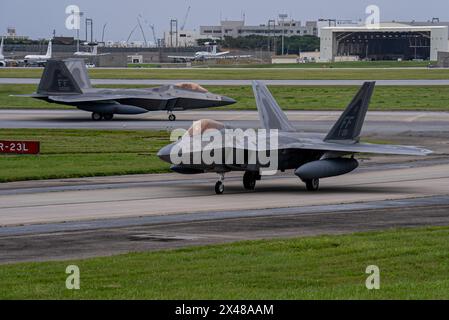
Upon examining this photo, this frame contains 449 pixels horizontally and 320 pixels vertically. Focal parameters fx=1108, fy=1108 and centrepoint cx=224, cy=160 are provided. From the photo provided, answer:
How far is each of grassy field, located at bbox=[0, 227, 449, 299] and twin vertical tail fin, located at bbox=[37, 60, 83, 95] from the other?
46436mm

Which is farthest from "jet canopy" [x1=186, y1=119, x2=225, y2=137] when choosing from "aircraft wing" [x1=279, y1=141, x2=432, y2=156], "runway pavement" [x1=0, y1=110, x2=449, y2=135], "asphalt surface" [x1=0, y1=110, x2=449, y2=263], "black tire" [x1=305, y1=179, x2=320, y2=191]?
"runway pavement" [x1=0, y1=110, x2=449, y2=135]

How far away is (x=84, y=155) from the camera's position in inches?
1752

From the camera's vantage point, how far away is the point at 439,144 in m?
51.4

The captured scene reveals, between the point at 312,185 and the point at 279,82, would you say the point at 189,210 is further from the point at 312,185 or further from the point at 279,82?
the point at 279,82

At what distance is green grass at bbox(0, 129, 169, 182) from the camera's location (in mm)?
38781

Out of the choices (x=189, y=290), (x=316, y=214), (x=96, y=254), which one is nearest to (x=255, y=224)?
(x=316, y=214)

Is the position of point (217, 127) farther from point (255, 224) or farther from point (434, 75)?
point (434, 75)

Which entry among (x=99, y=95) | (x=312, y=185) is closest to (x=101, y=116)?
(x=99, y=95)

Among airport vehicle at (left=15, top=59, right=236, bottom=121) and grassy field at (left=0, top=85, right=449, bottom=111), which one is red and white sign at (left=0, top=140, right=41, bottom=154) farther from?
grassy field at (left=0, top=85, right=449, bottom=111)

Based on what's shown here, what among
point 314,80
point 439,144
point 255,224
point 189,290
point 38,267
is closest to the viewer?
point 189,290

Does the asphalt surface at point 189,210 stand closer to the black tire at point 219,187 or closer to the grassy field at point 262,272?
the black tire at point 219,187

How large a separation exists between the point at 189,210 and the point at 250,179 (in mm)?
5869

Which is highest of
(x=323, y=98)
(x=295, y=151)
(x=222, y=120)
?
(x=323, y=98)

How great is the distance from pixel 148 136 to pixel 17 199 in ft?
77.6
